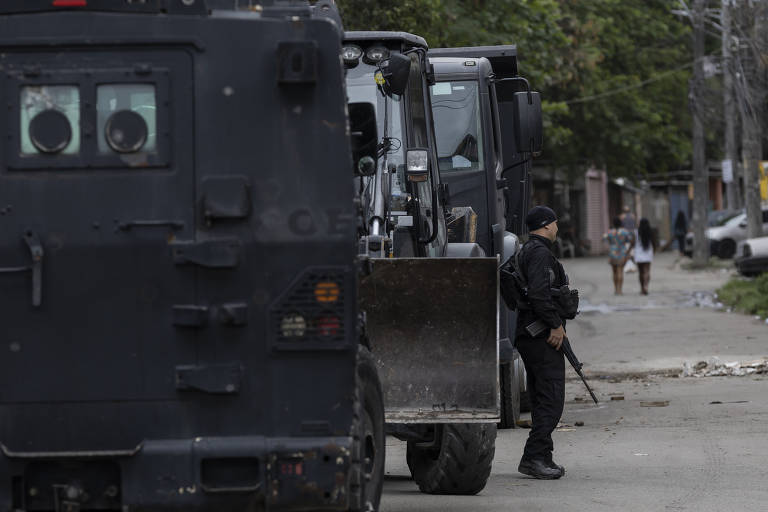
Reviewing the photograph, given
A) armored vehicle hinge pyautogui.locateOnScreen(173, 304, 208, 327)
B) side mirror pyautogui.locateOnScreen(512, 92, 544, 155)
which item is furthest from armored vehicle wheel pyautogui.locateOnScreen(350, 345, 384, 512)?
side mirror pyautogui.locateOnScreen(512, 92, 544, 155)

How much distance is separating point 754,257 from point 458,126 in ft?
65.6

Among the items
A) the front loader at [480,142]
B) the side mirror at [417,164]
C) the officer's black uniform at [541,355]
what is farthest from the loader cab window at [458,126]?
the side mirror at [417,164]

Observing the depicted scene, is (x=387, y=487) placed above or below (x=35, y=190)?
below

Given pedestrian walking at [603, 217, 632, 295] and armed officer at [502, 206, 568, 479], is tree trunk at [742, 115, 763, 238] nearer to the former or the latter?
pedestrian walking at [603, 217, 632, 295]

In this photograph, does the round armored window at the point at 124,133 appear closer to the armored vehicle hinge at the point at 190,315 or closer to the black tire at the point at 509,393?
the armored vehicle hinge at the point at 190,315

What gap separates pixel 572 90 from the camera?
44000 mm

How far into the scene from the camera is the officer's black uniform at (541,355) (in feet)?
32.9

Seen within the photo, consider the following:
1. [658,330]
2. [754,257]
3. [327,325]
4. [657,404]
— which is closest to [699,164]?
[754,257]

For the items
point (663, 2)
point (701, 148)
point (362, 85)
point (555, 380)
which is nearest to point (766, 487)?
point (555, 380)

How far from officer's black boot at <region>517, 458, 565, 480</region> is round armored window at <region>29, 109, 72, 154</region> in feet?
15.9

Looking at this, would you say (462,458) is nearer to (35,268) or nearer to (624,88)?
(35,268)

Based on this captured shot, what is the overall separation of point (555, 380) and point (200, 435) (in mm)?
4429

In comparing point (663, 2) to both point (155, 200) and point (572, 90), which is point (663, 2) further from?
point (155, 200)

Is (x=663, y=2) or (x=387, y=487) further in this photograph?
(x=663, y=2)
